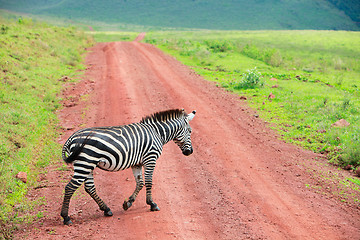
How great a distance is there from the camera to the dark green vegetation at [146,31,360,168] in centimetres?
1119

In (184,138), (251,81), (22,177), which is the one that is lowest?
(22,177)

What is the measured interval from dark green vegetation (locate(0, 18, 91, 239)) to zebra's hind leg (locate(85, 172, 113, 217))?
128 cm

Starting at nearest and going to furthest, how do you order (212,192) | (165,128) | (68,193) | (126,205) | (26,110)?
(68,193)
(126,205)
(165,128)
(212,192)
(26,110)

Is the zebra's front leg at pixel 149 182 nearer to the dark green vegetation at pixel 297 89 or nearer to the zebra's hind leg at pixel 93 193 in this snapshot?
the zebra's hind leg at pixel 93 193

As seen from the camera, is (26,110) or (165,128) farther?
(26,110)

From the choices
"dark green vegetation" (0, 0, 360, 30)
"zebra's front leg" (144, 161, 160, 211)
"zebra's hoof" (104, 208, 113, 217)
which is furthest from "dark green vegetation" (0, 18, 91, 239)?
"dark green vegetation" (0, 0, 360, 30)

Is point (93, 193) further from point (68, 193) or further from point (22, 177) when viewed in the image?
point (22, 177)

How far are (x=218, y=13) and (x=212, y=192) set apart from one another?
10402 cm

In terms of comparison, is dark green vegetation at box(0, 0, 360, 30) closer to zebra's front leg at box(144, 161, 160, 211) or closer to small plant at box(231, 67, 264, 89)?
small plant at box(231, 67, 264, 89)

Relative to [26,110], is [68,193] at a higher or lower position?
lower

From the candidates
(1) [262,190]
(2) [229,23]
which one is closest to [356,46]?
(1) [262,190]

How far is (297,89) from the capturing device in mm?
Result: 17453

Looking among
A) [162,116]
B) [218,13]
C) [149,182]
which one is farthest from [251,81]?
[218,13]

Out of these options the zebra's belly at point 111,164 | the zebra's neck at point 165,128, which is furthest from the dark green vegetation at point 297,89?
the zebra's belly at point 111,164
